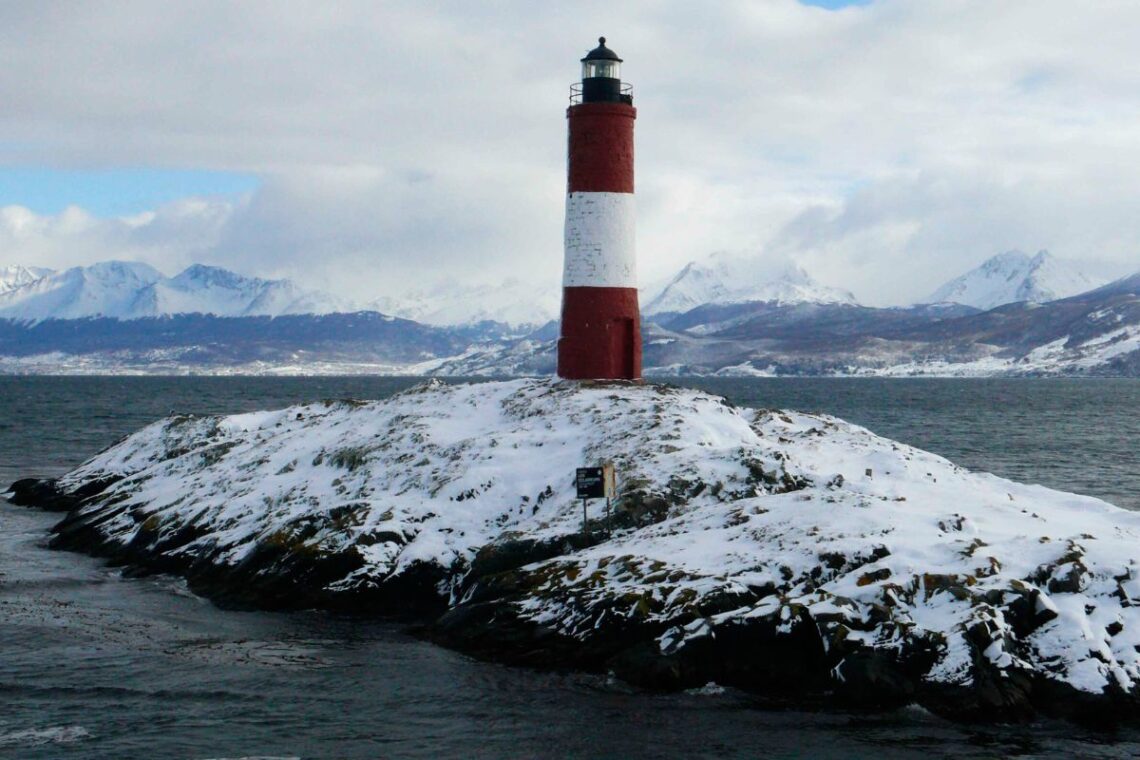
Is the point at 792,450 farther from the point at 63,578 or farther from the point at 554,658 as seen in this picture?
the point at 63,578

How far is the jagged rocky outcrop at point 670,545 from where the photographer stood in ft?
75.4

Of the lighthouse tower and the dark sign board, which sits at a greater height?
the lighthouse tower

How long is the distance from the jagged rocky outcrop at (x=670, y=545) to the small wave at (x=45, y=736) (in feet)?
27.0

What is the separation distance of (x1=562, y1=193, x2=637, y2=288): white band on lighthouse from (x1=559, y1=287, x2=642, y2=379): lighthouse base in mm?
460

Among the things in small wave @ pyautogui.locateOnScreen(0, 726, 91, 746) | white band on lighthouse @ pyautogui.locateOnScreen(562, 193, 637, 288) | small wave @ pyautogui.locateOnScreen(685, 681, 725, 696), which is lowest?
small wave @ pyautogui.locateOnScreen(0, 726, 91, 746)

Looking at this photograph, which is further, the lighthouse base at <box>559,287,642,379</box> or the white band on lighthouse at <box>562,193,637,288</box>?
the lighthouse base at <box>559,287,642,379</box>

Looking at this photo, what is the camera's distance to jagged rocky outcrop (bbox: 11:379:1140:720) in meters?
23.0

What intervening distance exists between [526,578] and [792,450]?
40.6ft

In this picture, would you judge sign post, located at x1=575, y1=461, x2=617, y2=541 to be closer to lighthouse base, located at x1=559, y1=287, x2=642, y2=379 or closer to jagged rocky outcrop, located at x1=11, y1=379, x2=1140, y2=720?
jagged rocky outcrop, located at x1=11, y1=379, x2=1140, y2=720

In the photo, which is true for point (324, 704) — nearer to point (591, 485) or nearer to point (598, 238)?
point (591, 485)

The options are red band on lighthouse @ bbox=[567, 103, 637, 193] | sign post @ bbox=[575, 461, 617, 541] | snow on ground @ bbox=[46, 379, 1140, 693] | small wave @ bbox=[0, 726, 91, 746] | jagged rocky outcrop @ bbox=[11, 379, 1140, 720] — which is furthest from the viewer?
red band on lighthouse @ bbox=[567, 103, 637, 193]

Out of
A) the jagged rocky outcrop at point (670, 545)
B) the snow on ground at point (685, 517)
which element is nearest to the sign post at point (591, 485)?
the jagged rocky outcrop at point (670, 545)

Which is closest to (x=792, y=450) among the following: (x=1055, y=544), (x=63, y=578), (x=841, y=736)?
(x=1055, y=544)

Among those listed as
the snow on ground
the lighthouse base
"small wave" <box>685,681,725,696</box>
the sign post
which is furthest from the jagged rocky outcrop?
the lighthouse base
